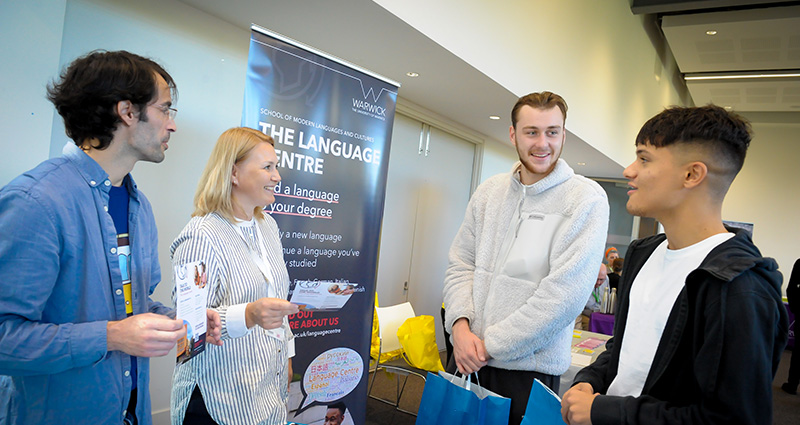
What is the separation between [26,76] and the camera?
204 cm

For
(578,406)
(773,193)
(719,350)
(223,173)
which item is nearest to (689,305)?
(719,350)

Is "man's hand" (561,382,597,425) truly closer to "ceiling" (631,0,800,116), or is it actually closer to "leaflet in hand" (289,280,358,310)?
"leaflet in hand" (289,280,358,310)

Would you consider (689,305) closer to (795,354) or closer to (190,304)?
(190,304)

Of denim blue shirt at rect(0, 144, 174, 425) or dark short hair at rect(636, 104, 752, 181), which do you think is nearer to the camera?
denim blue shirt at rect(0, 144, 174, 425)

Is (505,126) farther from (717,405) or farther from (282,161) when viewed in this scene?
(717,405)

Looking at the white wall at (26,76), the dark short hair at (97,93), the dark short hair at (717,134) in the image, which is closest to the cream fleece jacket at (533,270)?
the dark short hair at (717,134)

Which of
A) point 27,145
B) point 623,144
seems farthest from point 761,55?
point 27,145

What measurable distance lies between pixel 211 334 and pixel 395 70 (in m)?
2.96

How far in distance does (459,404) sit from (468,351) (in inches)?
7.1

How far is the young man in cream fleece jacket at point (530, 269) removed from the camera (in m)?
1.65

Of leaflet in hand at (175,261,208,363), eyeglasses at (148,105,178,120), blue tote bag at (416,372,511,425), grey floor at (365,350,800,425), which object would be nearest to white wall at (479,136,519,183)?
grey floor at (365,350,800,425)

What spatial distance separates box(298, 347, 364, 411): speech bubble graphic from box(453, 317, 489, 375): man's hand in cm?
112

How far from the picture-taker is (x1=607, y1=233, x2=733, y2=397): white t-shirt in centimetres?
117

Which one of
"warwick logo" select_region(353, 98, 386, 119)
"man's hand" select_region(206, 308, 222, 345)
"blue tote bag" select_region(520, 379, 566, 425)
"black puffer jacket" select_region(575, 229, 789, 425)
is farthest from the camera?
"warwick logo" select_region(353, 98, 386, 119)
